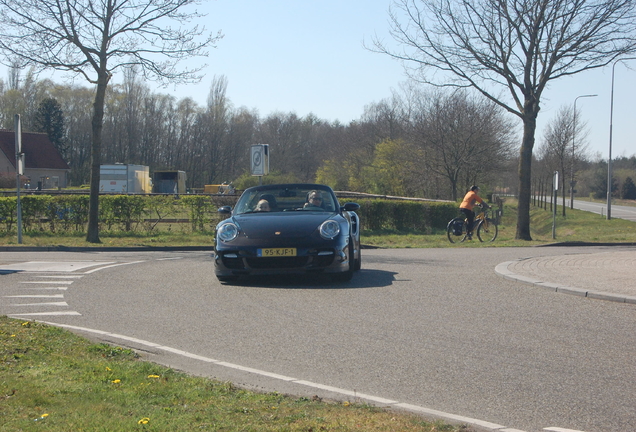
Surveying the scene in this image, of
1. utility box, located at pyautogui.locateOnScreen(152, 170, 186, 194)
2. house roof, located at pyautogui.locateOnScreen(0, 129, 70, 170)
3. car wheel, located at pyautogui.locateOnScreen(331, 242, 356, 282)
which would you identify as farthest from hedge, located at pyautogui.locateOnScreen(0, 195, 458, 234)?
house roof, located at pyautogui.locateOnScreen(0, 129, 70, 170)

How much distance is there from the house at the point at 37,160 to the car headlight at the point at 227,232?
207 ft

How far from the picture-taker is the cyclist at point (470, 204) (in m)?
20.2

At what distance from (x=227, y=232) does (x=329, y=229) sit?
150 cm

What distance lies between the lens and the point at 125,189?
56625 mm

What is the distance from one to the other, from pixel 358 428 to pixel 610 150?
1790 inches

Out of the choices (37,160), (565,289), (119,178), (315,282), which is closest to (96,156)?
(315,282)

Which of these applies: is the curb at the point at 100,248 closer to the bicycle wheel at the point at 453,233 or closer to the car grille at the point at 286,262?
the bicycle wheel at the point at 453,233

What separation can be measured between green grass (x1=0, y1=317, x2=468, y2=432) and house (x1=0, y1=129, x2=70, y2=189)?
67.8m

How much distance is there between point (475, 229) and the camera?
21.2m

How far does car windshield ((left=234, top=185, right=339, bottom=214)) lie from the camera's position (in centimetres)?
1081

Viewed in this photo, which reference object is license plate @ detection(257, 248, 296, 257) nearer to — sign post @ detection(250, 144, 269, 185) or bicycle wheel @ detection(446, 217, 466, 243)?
sign post @ detection(250, 144, 269, 185)

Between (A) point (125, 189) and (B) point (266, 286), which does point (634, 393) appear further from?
(A) point (125, 189)

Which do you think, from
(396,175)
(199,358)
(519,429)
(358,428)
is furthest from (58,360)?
(396,175)

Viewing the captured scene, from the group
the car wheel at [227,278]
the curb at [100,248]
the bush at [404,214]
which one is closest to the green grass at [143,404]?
the car wheel at [227,278]
